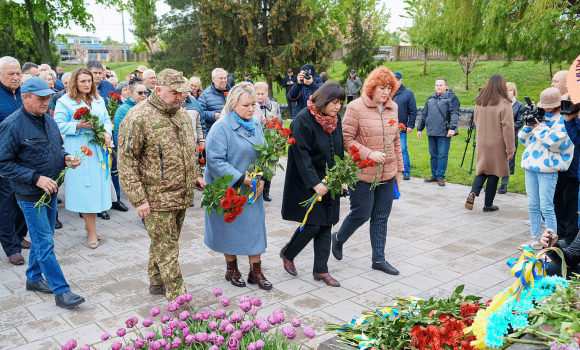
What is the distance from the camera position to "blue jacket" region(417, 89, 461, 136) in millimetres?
9508

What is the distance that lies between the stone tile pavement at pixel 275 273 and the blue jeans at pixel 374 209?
0.35 meters

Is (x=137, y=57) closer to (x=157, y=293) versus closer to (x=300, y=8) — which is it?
(x=300, y=8)

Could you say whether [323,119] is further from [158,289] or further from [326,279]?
[158,289]

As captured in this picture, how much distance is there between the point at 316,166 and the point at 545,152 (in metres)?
2.76

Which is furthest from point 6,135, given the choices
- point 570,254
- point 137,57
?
point 137,57

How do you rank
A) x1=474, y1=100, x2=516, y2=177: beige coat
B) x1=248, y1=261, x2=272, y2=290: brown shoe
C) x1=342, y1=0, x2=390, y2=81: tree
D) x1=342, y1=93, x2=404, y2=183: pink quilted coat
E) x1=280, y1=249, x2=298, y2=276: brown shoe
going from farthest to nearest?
x1=342, y1=0, x2=390, y2=81: tree < x1=474, y1=100, x2=516, y2=177: beige coat < x1=280, y1=249, x2=298, y2=276: brown shoe < x1=342, y1=93, x2=404, y2=183: pink quilted coat < x1=248, y1=261, x2=272, y2=290: brown shoe

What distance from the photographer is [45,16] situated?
24.5 metres

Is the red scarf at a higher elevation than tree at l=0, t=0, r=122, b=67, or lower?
lower

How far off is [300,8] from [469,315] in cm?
2516

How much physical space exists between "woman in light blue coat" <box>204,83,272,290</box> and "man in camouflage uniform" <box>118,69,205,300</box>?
0.27 m

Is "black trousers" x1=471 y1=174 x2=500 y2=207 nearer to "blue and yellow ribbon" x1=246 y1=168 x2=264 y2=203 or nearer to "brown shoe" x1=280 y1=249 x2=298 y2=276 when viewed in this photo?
"brown shoe" x1=280 y1=249 x2=298 y2=276

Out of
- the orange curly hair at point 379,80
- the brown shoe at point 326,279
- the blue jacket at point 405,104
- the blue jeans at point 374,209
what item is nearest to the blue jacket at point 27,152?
the brown shoe at point 326,279

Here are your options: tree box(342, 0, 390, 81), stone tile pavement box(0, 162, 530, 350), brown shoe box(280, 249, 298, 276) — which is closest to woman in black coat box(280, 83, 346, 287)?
brown shoe box(280, 249, 298, 276)

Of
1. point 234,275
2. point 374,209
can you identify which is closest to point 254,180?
point 234,275
